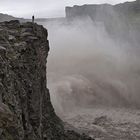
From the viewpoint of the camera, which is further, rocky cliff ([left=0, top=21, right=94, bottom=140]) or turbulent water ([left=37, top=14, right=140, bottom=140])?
turbulent water ([left=37, top=14, right=140, bottom=140])

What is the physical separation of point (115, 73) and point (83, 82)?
8.19 m

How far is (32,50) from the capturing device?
990 inches

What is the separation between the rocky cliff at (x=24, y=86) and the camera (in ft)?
51.6

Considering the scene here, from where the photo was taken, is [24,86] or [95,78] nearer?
[24,86]

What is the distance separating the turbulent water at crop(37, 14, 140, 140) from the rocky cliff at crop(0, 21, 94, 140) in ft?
61.8

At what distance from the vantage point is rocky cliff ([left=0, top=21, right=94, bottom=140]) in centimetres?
1573

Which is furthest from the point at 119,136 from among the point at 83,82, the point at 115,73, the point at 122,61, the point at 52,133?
the point at 122,61

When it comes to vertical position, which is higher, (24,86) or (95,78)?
(24,86)

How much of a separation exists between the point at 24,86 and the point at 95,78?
57.0 metres

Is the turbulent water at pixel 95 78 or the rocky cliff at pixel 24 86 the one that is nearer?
the rocky cliff at pixel 24 86

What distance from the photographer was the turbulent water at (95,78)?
55.4 meters

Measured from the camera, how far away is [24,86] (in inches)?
858

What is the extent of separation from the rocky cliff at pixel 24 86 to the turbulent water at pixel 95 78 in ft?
61.8

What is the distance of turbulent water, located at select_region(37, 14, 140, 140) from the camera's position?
182 ft
